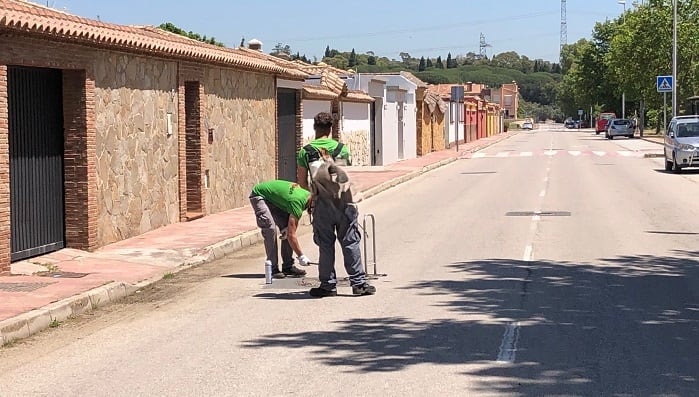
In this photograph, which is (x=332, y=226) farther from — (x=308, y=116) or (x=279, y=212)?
(x=308, y=116)

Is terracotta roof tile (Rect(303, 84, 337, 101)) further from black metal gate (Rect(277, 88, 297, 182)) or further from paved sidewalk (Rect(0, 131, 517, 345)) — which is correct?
paved sidewalk (Rect(0, 131, 517, 345))

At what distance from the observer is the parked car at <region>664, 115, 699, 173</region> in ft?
101

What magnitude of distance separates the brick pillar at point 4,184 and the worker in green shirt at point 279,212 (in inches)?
109

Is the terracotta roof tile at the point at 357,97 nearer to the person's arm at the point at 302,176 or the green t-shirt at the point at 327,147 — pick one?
the person's arm at the point at 302,176

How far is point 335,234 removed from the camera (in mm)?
9859

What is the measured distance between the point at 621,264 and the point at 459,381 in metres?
6.16

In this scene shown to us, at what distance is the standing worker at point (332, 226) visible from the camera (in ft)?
31.7

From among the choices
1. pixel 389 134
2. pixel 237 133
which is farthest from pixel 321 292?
pixel 389 134

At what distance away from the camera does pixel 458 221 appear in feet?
58.2

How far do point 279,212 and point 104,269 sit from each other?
2336mm

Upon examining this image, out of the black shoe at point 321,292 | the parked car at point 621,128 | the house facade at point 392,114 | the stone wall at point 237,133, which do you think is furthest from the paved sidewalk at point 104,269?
the parked car at point 621,128

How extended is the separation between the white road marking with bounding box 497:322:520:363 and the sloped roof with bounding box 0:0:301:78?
21.0 feet

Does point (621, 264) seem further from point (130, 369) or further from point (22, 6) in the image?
point (22, 6)

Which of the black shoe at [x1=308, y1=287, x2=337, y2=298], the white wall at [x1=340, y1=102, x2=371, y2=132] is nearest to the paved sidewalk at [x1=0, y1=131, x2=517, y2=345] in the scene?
the black shoe at [x1=308, y1=287, x2=337, y2=298]
